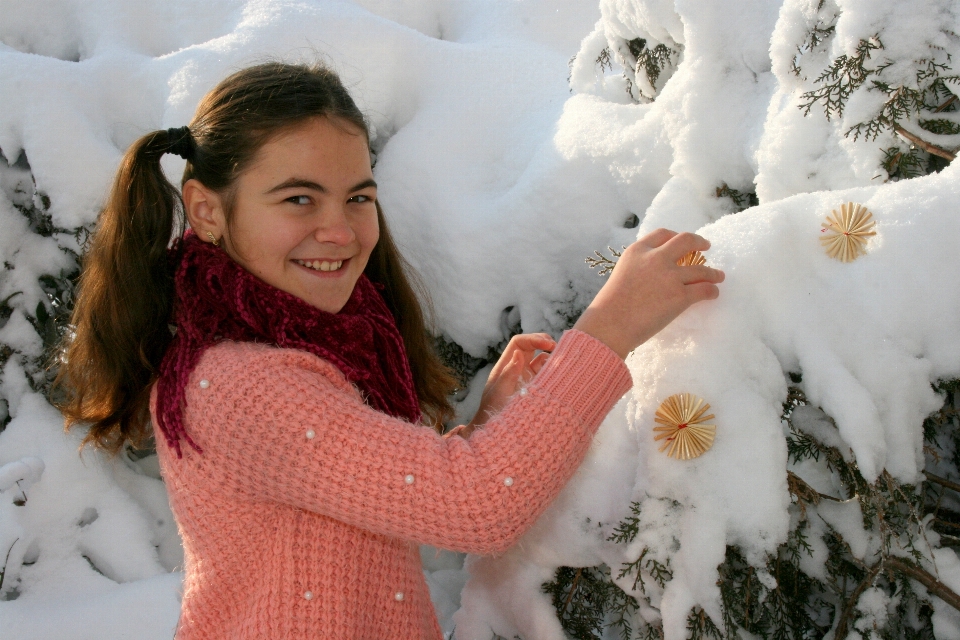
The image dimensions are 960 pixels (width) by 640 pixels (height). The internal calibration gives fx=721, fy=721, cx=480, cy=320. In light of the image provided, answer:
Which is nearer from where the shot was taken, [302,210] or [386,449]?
[386,449]

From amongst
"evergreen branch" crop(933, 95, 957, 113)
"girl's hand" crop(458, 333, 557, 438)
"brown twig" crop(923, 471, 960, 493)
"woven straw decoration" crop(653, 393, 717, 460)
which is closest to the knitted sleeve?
"woven straw decoration" crop(653, 393, 717, 460)

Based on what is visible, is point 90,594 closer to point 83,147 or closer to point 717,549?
point 83,147

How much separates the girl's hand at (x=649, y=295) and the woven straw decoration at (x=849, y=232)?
186mm

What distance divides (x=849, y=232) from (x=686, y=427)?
412 mm

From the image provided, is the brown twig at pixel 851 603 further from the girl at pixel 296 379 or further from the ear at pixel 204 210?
the ear at pixel 204 210

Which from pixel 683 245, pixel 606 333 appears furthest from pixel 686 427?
pixel 683 245

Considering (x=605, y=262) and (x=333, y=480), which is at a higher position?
(x=605, y=262)

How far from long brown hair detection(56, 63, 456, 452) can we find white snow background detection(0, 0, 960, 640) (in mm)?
634

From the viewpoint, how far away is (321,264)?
1294mm

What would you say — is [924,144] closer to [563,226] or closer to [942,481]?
[942,481]

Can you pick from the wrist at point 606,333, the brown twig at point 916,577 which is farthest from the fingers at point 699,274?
the brown twig at point 916,577

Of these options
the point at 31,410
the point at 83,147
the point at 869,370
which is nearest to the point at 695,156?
the point at 869,370

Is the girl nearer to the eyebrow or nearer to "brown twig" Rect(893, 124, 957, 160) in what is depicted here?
the eyebrow

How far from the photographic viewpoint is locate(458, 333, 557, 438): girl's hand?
149cm
